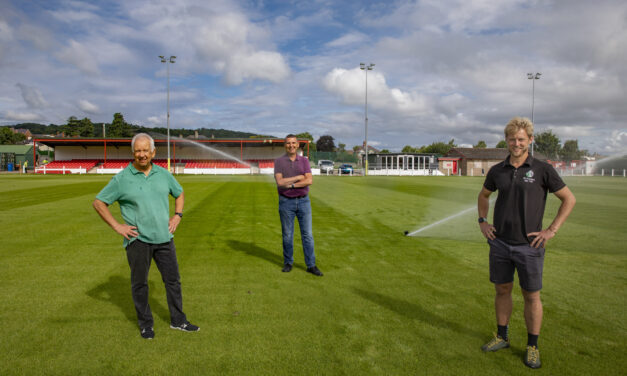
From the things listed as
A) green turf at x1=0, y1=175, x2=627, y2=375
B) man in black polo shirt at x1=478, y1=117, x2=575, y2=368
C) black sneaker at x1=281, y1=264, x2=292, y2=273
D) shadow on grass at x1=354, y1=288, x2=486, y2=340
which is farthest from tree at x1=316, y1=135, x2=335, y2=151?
man in black polo shirt at x1=478, y1=117, x2=575, y2=368

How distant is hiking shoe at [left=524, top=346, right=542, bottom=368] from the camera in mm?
3141

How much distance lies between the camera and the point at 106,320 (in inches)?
158

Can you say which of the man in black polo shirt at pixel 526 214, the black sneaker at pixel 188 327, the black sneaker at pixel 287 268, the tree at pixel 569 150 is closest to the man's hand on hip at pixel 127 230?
the black sneaker at pixel 188 327

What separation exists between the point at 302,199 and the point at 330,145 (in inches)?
5478

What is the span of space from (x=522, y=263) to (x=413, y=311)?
1.55 m

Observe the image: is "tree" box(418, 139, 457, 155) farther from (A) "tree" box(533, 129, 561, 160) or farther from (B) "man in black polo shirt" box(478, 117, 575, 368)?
(B) "man in black polo shirt" box(478, 117, 575, 368)

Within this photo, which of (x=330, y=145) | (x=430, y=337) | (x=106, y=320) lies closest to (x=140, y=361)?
(x=106, y=320)

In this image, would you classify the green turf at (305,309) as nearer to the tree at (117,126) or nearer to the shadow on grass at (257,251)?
the shadow on grass at (257,251)

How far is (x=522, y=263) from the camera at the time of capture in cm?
317

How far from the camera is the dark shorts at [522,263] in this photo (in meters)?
3.15

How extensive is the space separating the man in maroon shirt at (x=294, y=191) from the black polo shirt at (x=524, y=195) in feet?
9.51

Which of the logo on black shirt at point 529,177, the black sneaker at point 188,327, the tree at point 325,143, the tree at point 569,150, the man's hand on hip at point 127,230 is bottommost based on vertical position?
the black sneaker at point 188,327

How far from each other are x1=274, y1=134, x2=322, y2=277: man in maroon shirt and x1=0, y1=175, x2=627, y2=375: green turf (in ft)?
1.77

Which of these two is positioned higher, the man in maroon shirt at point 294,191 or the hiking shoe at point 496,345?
the man in maroon shirt at point 294,191
